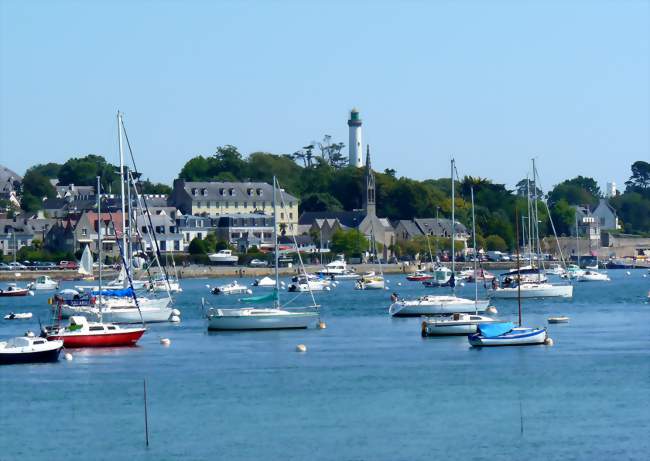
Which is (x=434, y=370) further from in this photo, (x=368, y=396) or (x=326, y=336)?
(x=326, y=336)

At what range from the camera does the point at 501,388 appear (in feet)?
158

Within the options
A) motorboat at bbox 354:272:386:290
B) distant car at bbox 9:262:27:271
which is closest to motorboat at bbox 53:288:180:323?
motorboat at bbox 354:272:386:290

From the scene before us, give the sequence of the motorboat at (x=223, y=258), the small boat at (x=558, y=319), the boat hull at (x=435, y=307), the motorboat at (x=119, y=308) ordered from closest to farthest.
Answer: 1. the motorboat at (x=119, y=308)
2. the small boat at (x=558, y=319)
3. the boat hull at (x=435, y=307)
4. the motorboat at (x=223, y=258)

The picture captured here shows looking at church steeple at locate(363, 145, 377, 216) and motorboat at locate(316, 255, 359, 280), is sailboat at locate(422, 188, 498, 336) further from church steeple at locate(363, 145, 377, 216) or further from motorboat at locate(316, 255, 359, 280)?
church steeple at locate(363, 145, 377, 216)

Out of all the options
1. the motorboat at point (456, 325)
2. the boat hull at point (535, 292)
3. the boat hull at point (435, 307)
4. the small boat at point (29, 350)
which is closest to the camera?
the small boat at point (29, 350)

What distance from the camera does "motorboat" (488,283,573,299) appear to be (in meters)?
94.3

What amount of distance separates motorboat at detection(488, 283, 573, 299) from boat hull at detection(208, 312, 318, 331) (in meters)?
27.8

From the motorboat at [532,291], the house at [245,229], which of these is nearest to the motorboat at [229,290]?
the motorboat at [532,291]

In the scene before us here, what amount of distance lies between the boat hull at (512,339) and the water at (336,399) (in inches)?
17.8

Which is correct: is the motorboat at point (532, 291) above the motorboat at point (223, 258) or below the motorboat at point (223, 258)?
below

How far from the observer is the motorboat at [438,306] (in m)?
75.7

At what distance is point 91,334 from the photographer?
60.0m

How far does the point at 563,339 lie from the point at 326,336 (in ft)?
36.1

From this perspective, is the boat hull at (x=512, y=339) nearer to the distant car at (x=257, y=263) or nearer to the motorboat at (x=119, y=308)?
the motorboat at (x=119, y=308)
